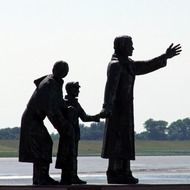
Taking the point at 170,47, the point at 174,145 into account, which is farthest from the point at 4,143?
the point at 170,47

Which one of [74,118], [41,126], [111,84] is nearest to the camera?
[41,126]

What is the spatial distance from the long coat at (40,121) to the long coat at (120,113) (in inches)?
A: 48.6

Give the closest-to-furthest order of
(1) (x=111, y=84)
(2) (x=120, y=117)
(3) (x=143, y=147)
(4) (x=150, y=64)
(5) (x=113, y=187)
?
(5) (x=113, y=187) < (1) (x=111, y=84) < (2) (x=120, y=117) < (4) (x=150, y=64) < (3) (x=143, y=147)

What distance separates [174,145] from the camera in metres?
140

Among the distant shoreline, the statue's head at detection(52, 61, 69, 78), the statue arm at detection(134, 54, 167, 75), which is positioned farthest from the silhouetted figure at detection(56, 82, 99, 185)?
the distant shoreline

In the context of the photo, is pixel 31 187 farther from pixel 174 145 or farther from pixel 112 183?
pixel 174 145

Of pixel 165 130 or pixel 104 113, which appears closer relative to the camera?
pixel 104 113

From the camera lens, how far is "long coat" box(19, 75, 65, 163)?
1850 cm

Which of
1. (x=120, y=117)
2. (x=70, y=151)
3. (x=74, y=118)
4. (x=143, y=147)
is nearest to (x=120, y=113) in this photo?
(x=120, y=117)

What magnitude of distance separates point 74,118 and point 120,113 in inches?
43.2

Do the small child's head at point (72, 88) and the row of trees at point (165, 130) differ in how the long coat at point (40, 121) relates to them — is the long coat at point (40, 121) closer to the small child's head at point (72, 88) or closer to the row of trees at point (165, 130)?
the small child's head at point (72, 88)

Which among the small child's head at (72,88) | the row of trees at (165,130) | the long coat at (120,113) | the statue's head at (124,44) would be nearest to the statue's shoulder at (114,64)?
the long coat at (120,113)

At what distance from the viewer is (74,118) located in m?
18.9

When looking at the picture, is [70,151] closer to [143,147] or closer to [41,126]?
[41,126]
